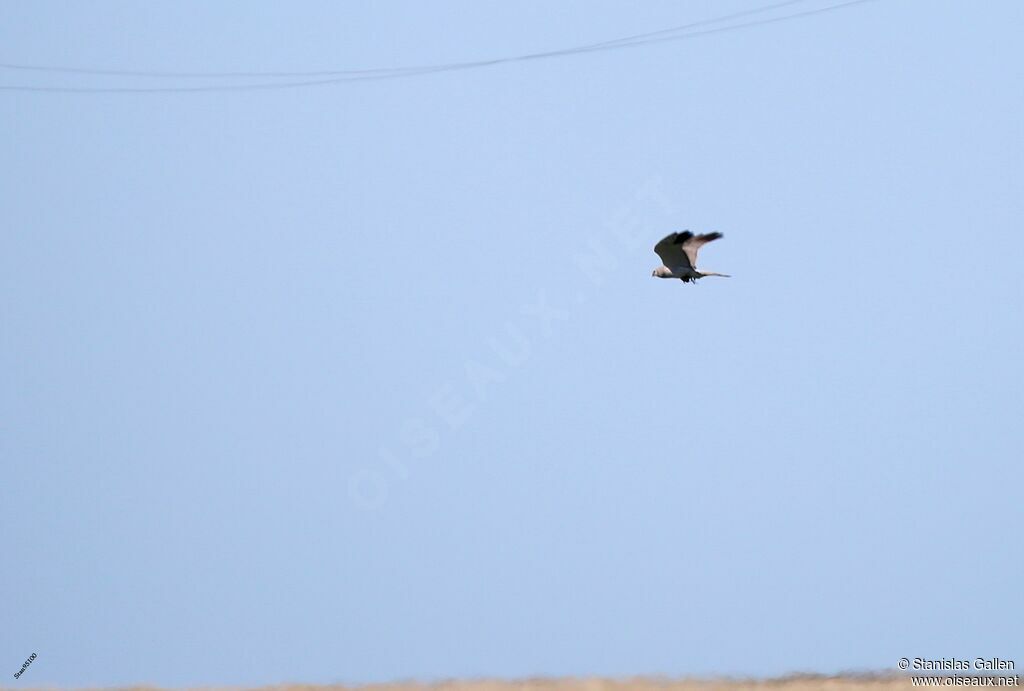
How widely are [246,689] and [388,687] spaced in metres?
2.31

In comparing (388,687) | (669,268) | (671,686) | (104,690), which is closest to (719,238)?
(669,268)

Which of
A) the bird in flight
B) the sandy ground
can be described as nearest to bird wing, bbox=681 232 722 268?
the bird in flight

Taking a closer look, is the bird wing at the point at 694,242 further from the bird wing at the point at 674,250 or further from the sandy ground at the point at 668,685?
the sandy ground at the point at 668,685

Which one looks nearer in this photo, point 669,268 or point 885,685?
point 669,268

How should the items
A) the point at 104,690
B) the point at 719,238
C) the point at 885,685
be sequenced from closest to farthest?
1. the point at 719,238
2. the point at 885,685
3. the point at 104,690

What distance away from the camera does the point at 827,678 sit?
3119 cm

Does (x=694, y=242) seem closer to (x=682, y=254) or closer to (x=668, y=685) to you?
(x=682, y=254)

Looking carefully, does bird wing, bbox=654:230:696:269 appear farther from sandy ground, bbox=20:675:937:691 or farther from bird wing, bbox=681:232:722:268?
sandy ground, bbox=20:675:937:691

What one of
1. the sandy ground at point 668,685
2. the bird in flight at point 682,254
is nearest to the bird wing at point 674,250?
the bird in flight at point 682,254

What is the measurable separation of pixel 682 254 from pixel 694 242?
41 centimetres

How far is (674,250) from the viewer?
88.8 ft

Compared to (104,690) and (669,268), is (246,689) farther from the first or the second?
(669,268)

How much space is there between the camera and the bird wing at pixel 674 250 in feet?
87.1

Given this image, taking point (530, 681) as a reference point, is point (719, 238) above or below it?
above
